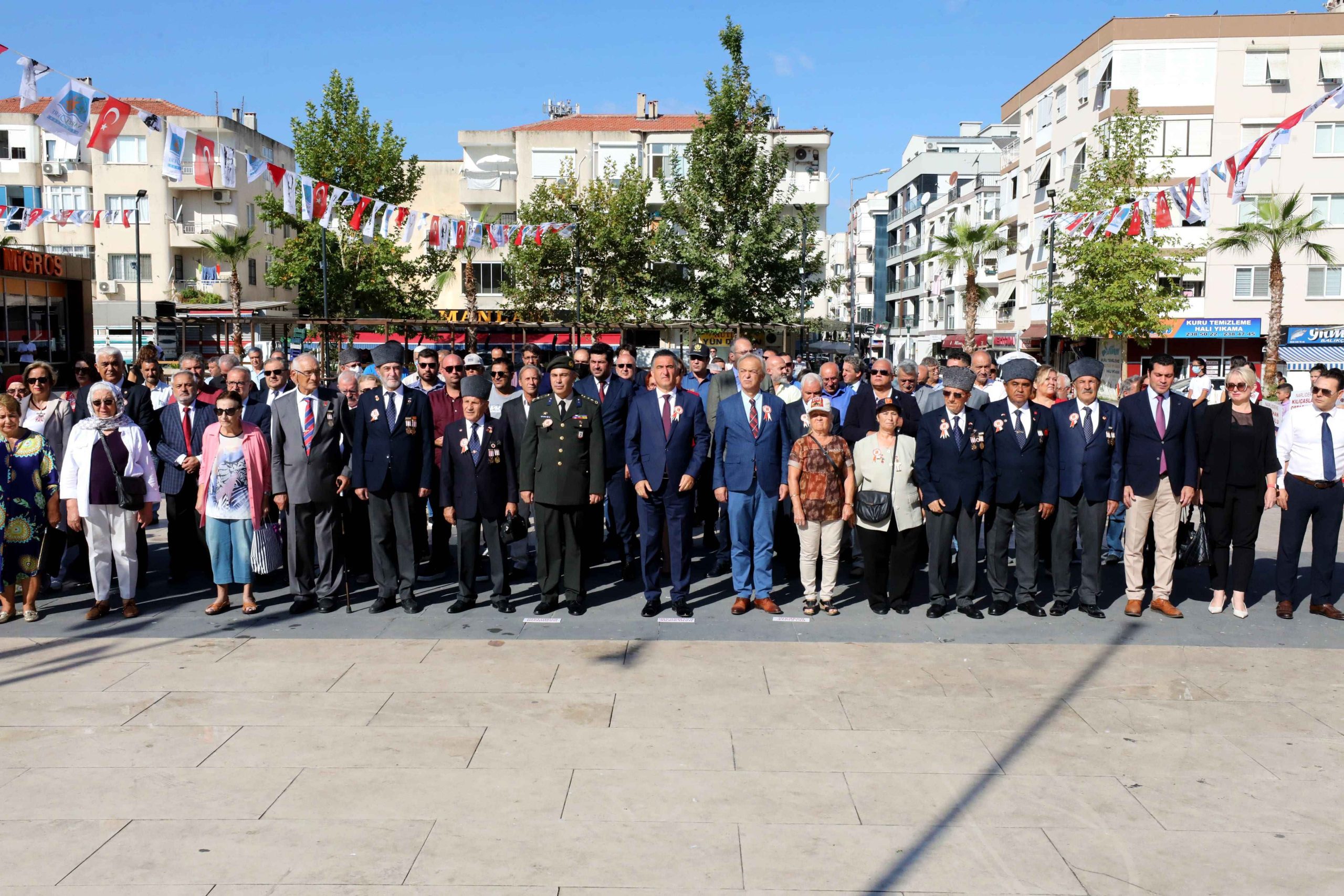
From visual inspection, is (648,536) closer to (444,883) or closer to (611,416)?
(611,416)

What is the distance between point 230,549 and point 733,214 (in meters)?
25.9

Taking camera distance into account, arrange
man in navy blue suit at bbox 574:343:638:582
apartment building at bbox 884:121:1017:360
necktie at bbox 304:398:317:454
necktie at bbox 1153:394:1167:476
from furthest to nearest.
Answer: apartment building at bbox 884:121:1017:360
man in navy blue suit at bbox 574:343:638:582
necktie at bbox 1153:394:1167:476
necktie at bbox 304:398:317:454

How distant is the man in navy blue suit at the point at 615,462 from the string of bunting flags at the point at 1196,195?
27.7ft

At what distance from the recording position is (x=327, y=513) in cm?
802

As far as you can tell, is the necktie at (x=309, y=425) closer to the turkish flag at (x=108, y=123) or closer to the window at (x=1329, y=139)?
the turkish flag at (x=108, y=123)

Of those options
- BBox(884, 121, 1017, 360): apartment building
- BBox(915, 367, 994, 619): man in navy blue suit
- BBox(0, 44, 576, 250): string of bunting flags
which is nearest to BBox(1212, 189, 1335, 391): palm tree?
BBox(884, 121, 1017, 360): apartment building

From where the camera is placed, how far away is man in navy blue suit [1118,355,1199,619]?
8.06 meters

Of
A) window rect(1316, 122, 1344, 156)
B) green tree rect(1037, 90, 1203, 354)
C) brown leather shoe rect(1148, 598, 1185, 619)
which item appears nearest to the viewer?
brown leather shoe rect(1148, 598, 1185, 619)

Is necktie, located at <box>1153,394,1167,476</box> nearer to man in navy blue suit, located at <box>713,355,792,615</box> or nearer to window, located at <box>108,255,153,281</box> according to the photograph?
man in navy blue suit, located at <box>713,355,792,615</box>

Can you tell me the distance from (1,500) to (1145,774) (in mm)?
7576

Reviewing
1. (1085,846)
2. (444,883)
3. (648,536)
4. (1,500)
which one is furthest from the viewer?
(648,536)

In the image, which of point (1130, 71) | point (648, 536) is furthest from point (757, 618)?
point (1130, 71)

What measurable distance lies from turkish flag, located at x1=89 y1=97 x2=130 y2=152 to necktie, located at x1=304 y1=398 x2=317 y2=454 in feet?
20.8

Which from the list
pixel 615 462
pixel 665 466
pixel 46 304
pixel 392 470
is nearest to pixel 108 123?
pixel 392 470
